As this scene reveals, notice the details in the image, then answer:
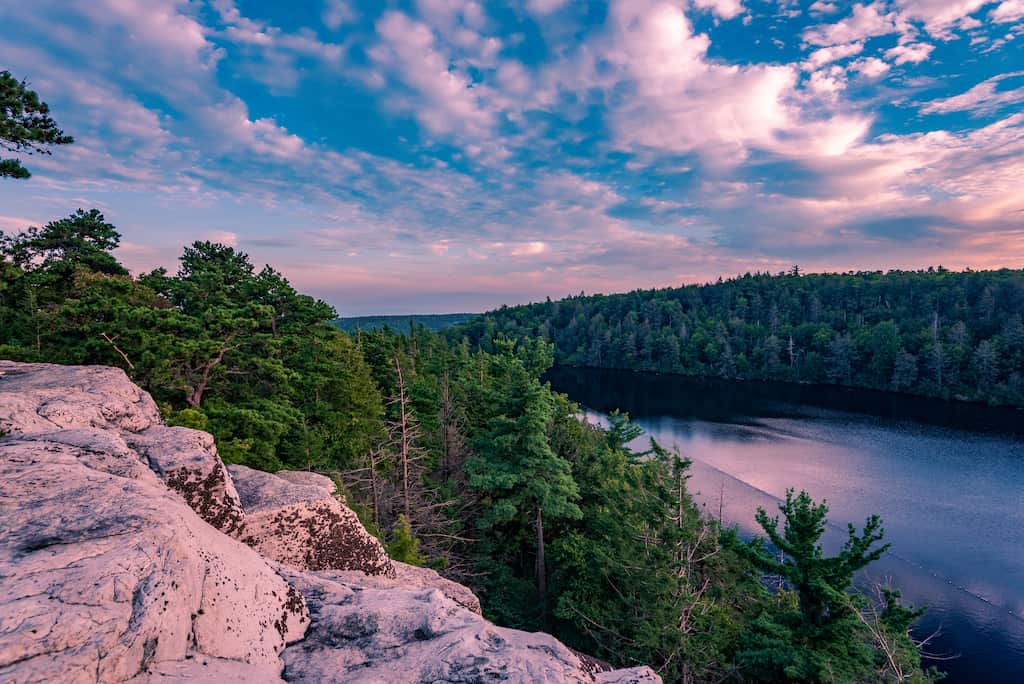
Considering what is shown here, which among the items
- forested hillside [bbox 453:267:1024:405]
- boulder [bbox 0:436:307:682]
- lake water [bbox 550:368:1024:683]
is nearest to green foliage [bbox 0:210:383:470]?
boulder [bbox 0:436:307:682]

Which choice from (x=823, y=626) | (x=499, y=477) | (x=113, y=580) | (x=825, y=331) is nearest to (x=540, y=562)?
(x=499, y=477)

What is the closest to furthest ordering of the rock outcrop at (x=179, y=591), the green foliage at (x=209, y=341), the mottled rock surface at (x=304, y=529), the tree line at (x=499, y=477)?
the rock outcrop at (x=179, y=591) < the mottled rock surface at (x=304, y=529) < the tree line at (x=499, y=477) < the green foliage at (x=209, y=341)

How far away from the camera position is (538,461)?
18156 mm

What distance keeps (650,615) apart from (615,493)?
19.3ft

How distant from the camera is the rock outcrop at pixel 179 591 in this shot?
9.57 ft

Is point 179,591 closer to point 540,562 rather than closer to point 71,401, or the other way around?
point 71,401

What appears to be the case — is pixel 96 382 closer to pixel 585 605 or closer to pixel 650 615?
pixel 650 615

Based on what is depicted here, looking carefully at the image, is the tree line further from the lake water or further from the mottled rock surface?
the mottled rock surface

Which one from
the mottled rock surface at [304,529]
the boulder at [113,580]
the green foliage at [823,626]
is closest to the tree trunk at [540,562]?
the green foliage at [823,626]

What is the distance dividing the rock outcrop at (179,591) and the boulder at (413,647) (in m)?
0.01

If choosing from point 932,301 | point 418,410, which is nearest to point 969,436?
point 418,410

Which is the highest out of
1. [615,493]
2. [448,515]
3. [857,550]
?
[857,550]

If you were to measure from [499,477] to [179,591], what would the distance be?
1467 cm

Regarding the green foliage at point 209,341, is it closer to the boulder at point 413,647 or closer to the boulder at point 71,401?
the boulder at point 71,401
